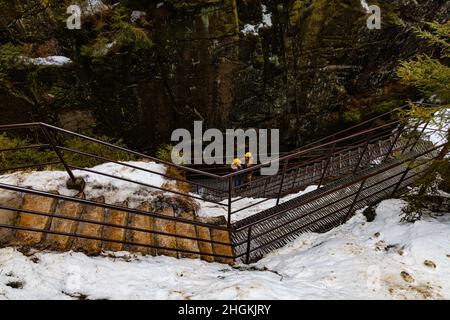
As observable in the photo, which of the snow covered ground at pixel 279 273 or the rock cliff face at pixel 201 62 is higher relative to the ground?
the rock cliff face at pixel 201 62

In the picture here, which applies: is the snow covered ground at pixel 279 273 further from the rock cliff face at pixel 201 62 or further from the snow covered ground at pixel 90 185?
the rock cliff face at pixel 201 62

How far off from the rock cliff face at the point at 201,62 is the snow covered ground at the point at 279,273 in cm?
786

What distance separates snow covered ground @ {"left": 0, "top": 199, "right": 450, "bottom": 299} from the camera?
11.5 feet

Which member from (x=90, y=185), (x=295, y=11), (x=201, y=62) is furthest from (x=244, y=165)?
(x=90, y=185)

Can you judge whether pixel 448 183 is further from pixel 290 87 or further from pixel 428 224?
pixel 290 87

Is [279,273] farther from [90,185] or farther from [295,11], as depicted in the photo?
[295,11]

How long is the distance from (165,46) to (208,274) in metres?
8.45

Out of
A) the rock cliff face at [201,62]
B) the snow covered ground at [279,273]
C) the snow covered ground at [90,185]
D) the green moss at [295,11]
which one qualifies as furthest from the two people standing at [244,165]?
the green moss at [295,11]

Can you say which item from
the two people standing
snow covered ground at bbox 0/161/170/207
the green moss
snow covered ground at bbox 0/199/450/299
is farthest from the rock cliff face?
snow covered ground at bbox 0/199/450/299

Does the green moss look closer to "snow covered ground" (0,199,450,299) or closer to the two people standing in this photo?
the two people standing

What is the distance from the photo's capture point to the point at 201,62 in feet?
35.4

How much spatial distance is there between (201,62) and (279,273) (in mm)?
8391

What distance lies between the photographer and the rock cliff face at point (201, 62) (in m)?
10.1
